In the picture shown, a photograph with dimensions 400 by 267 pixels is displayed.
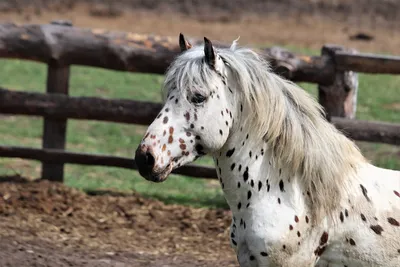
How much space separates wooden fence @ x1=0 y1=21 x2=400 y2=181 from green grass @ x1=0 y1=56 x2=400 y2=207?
494 mm

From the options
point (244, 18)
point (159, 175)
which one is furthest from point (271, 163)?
point (244, 18)

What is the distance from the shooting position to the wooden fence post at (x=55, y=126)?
25.0ft

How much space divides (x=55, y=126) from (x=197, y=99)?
401 centimetres

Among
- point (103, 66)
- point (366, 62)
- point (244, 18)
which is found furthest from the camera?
point (244, 18)

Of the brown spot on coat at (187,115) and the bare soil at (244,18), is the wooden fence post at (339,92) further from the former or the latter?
the bare soil at (244,18)

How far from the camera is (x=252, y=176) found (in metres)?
4.02

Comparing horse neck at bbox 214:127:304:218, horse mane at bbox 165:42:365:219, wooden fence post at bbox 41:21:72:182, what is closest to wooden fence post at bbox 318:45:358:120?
wooden fence post at bbox 41:21:72:182

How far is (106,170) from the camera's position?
9.12 m

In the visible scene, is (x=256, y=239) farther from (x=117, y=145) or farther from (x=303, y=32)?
(x=303, y=32)

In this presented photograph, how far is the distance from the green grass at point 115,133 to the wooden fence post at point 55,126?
30cm

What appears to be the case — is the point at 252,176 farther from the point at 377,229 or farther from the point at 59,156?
A: the point at 59,156

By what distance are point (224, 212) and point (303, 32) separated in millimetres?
11224

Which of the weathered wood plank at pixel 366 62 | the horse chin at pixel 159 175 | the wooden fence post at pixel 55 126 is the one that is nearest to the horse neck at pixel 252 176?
the horse chin at pixel 159 175

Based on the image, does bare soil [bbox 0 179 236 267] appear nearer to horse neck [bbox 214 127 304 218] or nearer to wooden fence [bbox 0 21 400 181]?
wooden fence [bbox 0 21 400 181]
